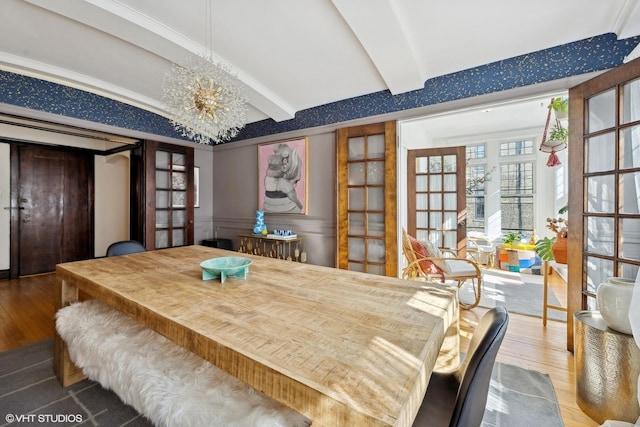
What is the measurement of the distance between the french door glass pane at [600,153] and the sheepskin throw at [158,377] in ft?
8.85

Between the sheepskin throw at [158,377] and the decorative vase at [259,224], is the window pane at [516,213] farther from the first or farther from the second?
the sheepskin throw at [158,377]

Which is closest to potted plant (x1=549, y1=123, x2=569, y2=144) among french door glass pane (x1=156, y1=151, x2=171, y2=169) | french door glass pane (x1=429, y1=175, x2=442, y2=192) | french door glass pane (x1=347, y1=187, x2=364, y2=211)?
french door glass pane (x1=429, y1=175, x2=442, y2=192)

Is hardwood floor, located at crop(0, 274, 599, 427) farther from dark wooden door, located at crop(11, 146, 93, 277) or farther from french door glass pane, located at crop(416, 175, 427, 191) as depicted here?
french door glass pane, located at crop(416, 175, 427, 191)

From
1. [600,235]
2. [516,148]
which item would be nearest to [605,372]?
[600,235]

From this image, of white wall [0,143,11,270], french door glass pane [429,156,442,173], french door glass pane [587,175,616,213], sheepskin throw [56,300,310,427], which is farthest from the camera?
french door glass pane [429,156,442,173]

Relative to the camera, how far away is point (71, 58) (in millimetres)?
2717

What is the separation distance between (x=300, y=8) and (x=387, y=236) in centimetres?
251

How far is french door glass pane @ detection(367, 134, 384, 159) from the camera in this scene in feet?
11.1

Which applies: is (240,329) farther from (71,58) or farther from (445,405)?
(71,58)

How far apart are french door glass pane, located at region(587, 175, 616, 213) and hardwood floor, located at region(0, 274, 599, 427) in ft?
4.03

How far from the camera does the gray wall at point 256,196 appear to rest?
12.5 feet

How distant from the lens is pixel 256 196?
457 centimetres

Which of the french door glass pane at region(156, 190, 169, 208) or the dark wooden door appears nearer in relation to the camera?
the dark wooden door

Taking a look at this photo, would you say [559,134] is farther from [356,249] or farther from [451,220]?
[356,249]
